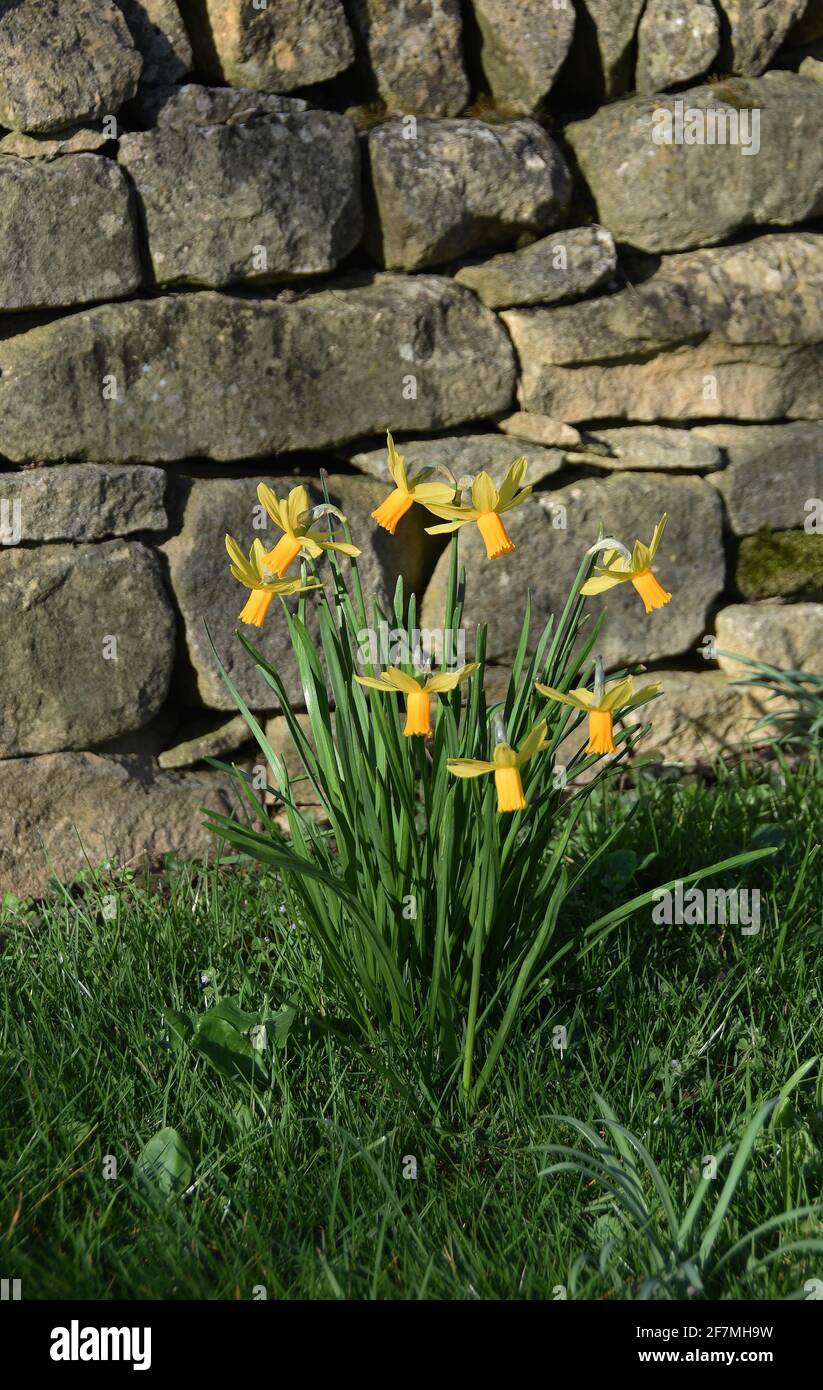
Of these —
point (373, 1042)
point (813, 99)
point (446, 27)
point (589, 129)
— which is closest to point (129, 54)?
point (446, 27)

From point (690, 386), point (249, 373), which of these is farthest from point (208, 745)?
point (690, 386)

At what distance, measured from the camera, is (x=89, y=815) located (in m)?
2.77

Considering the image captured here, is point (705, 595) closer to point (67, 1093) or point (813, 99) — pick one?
point (813, 99)

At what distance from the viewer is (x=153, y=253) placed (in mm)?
2744

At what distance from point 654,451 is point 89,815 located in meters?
1.61

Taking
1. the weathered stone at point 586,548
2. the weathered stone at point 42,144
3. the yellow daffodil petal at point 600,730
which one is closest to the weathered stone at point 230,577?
the weathered stone at point 586,548

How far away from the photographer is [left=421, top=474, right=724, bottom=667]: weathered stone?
2984mm

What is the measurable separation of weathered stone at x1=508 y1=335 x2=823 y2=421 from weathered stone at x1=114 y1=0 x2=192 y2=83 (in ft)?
3.41

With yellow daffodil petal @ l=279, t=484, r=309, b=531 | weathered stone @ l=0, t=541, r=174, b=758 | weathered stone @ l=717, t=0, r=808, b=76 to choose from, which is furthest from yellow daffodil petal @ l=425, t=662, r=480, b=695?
weathered stone @ l=717, t=0, r=808, b=76

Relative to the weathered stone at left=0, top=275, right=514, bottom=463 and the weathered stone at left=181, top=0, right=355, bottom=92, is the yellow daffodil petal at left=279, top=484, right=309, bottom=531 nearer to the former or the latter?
the weathered stone at left=0, top=275, right=514, bottom=463

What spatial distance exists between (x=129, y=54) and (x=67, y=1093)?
6.97ft

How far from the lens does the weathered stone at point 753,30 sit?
3080 mm

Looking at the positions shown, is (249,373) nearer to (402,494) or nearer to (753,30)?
(402,494)

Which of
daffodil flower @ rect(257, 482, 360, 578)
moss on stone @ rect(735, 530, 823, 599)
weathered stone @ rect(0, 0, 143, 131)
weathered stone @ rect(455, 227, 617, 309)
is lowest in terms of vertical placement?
moss on stone @ rect(735, 530, 823, 599)
